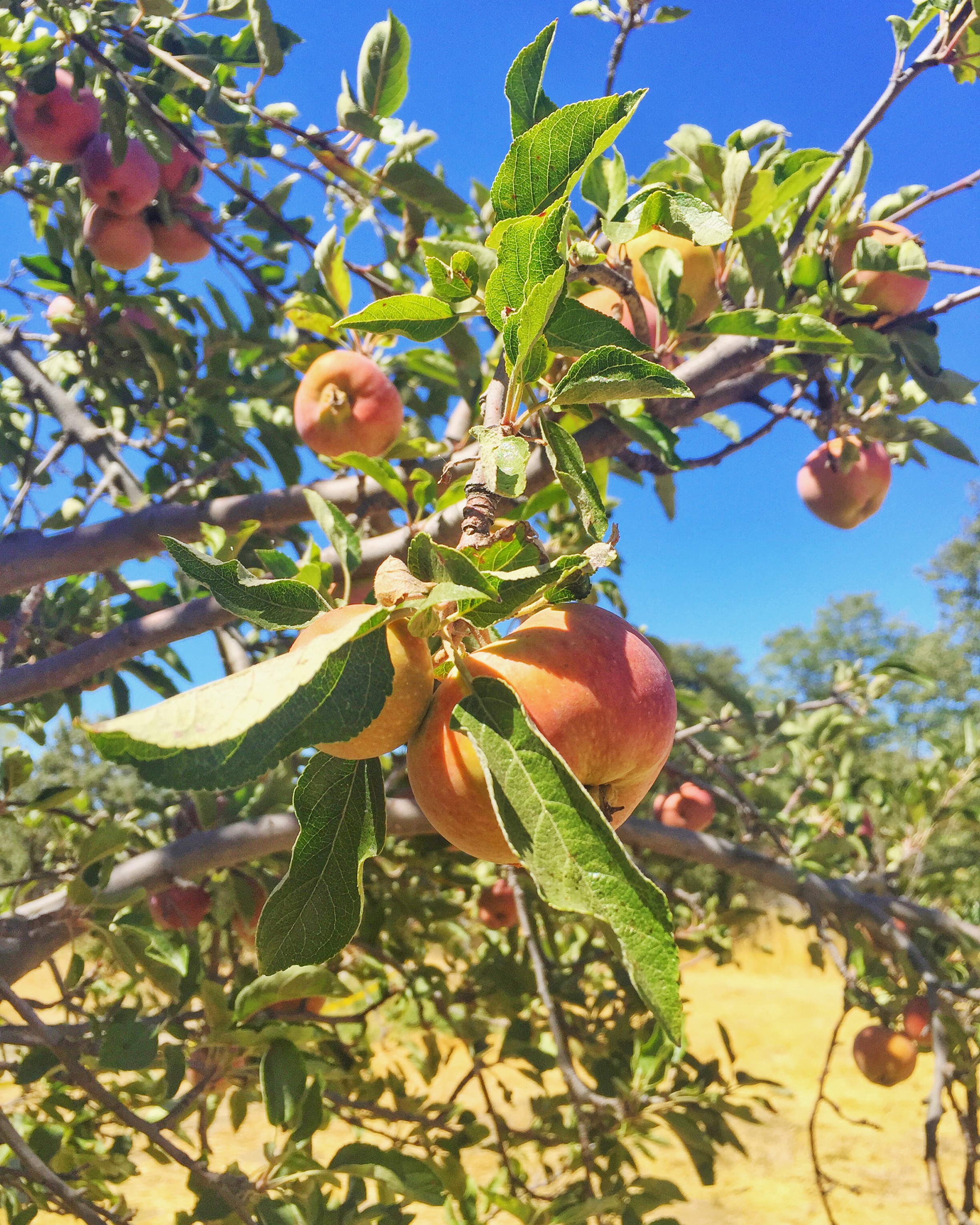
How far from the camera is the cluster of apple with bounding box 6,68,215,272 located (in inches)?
71.3

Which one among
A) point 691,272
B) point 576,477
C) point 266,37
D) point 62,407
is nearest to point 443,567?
point 576,477

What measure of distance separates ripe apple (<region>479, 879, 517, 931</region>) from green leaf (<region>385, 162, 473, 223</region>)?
7.03 ft

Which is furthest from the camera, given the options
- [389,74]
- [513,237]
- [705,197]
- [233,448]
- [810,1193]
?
[810,1193]

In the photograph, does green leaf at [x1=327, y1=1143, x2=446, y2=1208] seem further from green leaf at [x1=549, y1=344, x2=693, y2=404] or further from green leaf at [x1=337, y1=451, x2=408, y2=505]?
green leaf at [x1=549, y1=344, x2=693, y2=404]

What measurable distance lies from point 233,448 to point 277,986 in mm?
1338

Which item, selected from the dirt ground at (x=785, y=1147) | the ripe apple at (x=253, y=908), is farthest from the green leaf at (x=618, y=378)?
the dirt ground at (x=785, y=1147)

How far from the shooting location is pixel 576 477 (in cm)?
62

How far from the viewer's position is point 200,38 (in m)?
1.61

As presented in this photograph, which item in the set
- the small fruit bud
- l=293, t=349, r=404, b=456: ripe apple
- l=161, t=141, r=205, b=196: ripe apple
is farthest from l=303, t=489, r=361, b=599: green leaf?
l=161, t=141, r=205, b=196: ripe apple

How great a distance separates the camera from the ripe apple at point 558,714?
0.58 meters

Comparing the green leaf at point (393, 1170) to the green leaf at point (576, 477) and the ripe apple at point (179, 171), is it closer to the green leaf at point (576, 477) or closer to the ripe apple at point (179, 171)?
the green leaf at point (576, 477)

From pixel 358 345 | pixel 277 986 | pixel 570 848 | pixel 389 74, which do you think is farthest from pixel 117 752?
pixel 389 74

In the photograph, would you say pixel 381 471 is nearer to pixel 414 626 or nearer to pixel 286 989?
pixel 414 626

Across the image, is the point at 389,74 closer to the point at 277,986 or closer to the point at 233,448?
the point at 233,448
